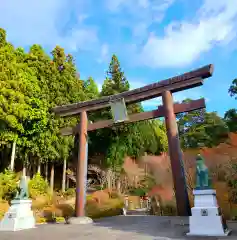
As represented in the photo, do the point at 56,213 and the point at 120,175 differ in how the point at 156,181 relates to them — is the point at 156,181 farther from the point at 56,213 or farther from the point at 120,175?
the point at 120,175

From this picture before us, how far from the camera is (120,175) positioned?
2055 centimetres

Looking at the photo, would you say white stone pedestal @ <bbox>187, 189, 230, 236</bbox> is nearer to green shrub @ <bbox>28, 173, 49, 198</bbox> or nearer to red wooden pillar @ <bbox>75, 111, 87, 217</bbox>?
red wooden pillar @ <bbox>75, 111, 87, 217</bbox>

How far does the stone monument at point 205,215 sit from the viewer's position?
19.0ft

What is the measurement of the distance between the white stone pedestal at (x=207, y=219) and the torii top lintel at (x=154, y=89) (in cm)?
382

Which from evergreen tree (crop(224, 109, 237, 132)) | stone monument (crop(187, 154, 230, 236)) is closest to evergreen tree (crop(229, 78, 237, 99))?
evergreen tree (crop(224, 109, 237, 132))

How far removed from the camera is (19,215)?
8.52 m

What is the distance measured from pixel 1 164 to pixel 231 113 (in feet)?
54.2

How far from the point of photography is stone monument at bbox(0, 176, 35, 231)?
8.33 m

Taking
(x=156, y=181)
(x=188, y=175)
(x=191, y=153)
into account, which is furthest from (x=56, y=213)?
(x=191, y=153)

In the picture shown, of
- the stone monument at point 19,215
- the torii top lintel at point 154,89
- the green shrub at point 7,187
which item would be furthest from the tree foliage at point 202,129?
the green shrub at point 7,187

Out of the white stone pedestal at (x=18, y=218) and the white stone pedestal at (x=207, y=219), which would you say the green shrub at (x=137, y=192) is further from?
the white stone pedestal at (x=207, y=219)

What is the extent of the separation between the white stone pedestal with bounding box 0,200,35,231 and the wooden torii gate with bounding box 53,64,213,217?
5.45ft

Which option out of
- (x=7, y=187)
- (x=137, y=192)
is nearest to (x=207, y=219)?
(x=7, y=187)

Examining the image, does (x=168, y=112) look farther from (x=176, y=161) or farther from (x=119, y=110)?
(x=119, y=110)
